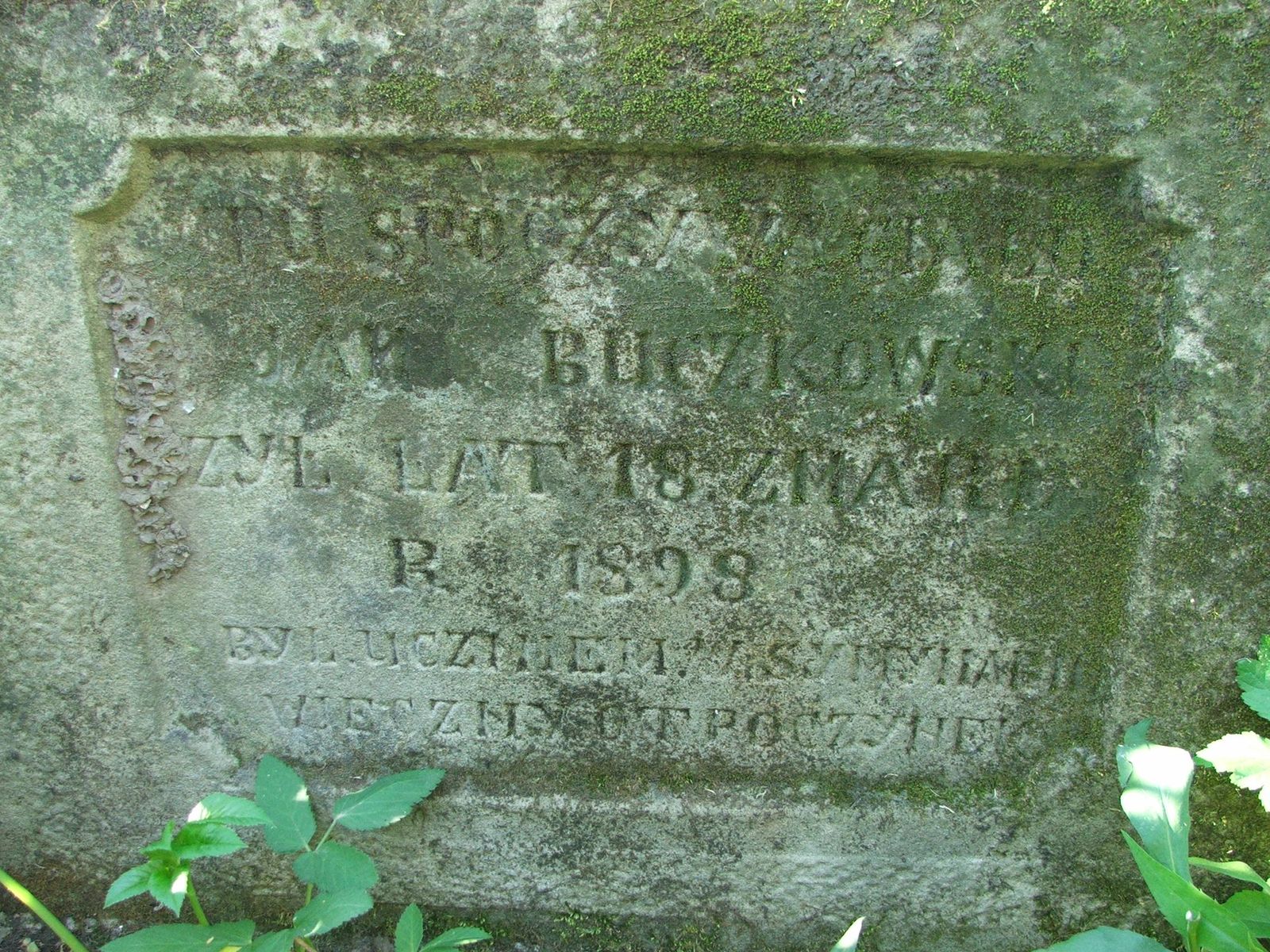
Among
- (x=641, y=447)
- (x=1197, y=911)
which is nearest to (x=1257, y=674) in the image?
(x=1197, y=911)

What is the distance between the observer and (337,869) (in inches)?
59.1

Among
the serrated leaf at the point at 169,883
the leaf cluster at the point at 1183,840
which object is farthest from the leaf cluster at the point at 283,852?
the leaf cluster at the point at 1183,840

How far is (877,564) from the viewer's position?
158cm

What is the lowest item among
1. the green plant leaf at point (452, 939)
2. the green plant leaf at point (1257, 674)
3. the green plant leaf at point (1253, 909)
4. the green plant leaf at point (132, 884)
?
the green plant leaf at point (452, 939)

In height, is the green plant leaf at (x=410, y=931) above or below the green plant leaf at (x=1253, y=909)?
below

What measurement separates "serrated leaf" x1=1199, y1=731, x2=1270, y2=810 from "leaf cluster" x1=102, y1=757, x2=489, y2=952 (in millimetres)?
1340

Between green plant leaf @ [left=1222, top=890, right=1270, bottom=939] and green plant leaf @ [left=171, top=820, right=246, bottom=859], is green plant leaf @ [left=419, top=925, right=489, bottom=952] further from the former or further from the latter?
green plant leaf @ [left=1222, top=890, right=1270, bottom=939]

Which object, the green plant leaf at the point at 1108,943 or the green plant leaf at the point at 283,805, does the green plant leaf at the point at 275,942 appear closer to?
the green plant leaf at the point at 283,805

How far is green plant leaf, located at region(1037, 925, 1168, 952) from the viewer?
130 cm

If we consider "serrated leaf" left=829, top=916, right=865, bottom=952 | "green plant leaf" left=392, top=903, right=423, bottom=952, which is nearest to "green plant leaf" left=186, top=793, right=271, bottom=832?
"green plant leaf" left=392, top=903, right=423, bottom=952

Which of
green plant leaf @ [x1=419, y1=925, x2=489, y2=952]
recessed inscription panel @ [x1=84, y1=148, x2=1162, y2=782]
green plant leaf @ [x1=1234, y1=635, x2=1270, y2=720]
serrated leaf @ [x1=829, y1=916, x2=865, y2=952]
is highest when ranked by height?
recessed inscription panel @ [x1=84, y1=148, x2=1162, y2=782]

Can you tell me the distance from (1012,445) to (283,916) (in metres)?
1.81

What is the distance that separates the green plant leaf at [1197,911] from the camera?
1284mm

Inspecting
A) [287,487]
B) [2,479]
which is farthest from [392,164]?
[2,479]
